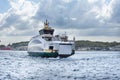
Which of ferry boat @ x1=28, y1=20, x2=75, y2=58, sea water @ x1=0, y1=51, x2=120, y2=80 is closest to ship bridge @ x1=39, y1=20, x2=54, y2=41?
ferry boat @ x1=28, y1=20, x2=75, y2=58

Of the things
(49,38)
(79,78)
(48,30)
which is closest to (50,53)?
(49,38)

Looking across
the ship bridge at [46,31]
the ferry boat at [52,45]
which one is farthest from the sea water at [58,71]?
the ship bridge at [46,31]

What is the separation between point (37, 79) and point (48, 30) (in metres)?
91.5

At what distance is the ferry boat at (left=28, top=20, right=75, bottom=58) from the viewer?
11750cm

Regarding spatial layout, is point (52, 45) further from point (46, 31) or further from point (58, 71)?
point (58, 71)

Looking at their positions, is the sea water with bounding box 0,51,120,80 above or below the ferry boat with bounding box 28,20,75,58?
below

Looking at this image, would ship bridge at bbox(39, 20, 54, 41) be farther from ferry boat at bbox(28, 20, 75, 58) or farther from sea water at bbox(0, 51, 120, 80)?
sea water at bbox(0, 51, 120, 80)

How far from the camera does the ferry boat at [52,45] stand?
117500 millimetres

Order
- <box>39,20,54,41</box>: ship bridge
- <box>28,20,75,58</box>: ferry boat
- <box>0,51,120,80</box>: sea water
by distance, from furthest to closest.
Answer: <box>39,20,54,41</box>: ship bridge, <box>28,20,75,58</box>: ferry boat, <box>0,51,120,80</box>: sea water

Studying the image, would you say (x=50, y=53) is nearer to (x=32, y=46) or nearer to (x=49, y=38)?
(x=49, y=38)

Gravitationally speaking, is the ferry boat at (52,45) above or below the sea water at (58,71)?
above

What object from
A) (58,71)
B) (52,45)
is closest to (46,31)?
(52,45)

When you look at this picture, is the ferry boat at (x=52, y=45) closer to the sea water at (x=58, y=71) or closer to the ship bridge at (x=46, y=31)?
the ship bridge at (x=46, y=31)

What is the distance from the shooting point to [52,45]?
121m
